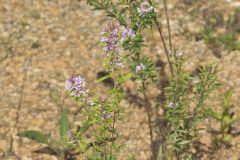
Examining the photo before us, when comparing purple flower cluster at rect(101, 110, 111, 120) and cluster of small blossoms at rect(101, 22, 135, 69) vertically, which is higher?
cluster of small blossoms at rect(101, 22, 135, 69)

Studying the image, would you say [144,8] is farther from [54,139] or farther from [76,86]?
[54,139]

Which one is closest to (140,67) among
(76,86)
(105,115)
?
(105,115)

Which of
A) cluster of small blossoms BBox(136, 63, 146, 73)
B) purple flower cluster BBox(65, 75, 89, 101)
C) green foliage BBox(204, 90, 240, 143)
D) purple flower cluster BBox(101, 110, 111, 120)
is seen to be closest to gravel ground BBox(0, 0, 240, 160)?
green foliage BBox(204, 90, 240, 143)

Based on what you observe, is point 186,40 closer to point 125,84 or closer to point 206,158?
point 125,84

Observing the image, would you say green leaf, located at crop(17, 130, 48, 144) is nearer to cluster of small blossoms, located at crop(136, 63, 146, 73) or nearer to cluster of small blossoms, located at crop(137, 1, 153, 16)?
cluster of small blossoms, located at crop(136, 63, 146, 73)

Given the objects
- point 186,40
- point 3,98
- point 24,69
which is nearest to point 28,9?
point 24,69

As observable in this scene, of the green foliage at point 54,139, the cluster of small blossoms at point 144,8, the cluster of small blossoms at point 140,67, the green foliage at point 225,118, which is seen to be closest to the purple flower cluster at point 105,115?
the cluster of small blossoms at point 140,67
